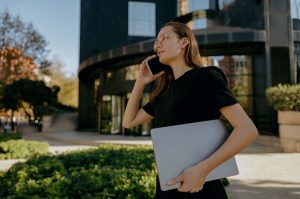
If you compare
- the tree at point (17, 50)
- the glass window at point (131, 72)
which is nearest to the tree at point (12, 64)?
the tree at point (17, 50)

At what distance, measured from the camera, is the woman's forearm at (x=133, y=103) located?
1.80 meters

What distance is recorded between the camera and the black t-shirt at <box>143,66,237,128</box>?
136 centimetres

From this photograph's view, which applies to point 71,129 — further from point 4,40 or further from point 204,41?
point 204,41

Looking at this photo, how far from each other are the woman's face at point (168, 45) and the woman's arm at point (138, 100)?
0.68 ft

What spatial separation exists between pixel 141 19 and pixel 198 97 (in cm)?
2605

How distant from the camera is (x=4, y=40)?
27.8 metres

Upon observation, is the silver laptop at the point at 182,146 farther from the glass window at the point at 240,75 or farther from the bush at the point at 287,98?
the glass window at the point at 240,75

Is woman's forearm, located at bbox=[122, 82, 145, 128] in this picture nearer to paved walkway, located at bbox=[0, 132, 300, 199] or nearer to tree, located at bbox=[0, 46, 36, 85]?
paved walkway, located at bbox=[0, 132, 300, 199]

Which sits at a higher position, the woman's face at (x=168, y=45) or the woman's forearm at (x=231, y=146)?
the woman's face at (x=168, y=45)

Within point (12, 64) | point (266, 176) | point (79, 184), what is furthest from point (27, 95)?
point (79, 184)

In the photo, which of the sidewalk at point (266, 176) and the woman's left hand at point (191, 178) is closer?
the woman's left hand at point (191, 178)

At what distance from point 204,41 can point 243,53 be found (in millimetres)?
2520

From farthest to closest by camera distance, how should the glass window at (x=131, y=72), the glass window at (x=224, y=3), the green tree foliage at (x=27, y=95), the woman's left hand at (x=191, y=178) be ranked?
the green tree foliage at (x=27, y=95)
the glass window at (x=131, y=72)
the glass window at (x=224, y=3)
the woman's left hand at (x=191, y=178)

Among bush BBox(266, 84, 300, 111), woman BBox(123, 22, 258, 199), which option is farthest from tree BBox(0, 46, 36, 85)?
woman BBox(123, 22, 258, 199)
